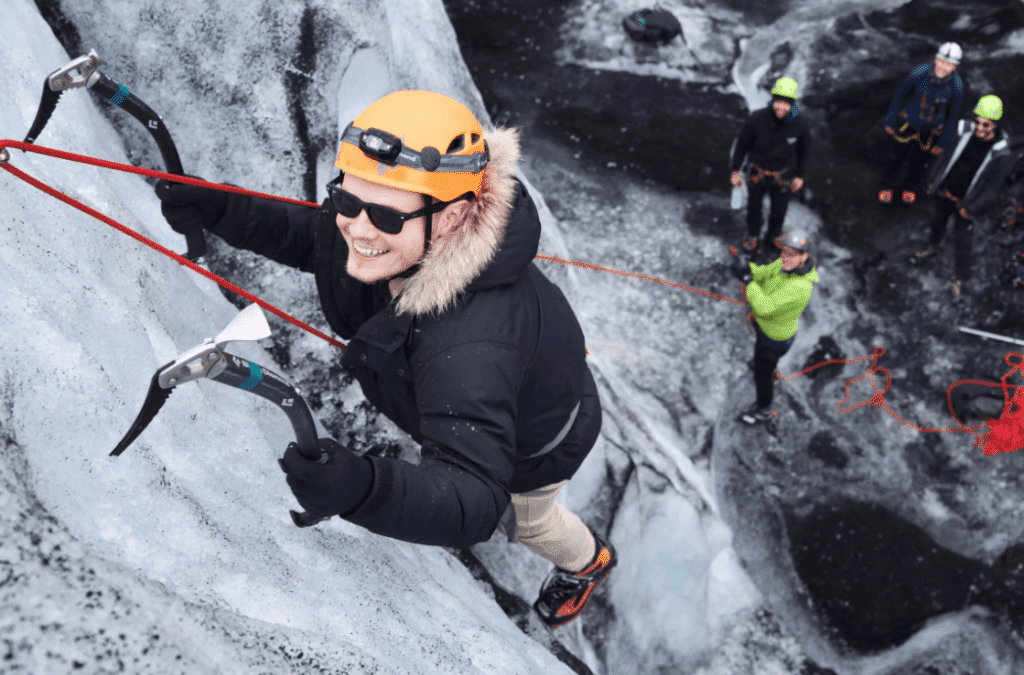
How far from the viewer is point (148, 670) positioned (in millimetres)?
1385

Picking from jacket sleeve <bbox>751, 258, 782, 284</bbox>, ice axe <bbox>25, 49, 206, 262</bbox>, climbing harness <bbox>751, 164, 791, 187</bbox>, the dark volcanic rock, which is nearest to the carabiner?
ice axe <bbox>25, 49, 206, 262</bbox>

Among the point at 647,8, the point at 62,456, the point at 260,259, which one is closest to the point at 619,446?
the point at 260,259

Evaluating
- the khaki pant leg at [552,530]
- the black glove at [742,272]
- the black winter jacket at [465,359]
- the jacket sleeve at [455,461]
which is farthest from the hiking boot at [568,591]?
the black glove at [742,272]

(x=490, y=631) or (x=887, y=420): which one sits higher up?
(x=490, y=631)

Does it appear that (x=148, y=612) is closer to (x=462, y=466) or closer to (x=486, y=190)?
(x=462, y=466)

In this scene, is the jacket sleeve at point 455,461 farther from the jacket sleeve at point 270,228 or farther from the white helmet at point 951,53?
the white helmet at point 951,53

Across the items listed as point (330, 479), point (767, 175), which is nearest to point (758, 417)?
point (767, 175)

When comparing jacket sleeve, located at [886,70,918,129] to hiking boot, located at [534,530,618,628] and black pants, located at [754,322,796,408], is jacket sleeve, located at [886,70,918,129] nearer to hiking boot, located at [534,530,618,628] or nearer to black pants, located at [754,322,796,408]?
black pants, located at [754,322,796,408]

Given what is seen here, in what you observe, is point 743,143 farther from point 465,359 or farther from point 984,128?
point 465,359

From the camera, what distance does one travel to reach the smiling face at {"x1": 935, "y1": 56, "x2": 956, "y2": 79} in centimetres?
589

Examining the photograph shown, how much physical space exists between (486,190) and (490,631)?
1.51m

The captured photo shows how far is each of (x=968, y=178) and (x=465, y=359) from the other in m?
5.59

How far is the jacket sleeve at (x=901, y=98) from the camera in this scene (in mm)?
6279

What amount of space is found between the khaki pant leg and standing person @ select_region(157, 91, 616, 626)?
0.17m
